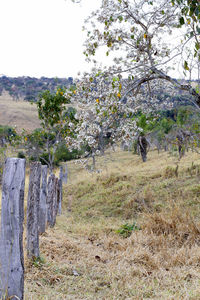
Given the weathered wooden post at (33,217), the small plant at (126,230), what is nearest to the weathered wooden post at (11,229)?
the weathered wooden post at (33,217)

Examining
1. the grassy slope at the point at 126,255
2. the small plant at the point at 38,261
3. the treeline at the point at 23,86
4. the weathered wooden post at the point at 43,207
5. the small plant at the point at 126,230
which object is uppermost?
the treeline at the point at 23,86

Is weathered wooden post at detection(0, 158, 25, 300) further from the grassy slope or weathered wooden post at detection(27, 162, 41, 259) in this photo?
weathered wooden post at detection(27, 162, 41, 259)

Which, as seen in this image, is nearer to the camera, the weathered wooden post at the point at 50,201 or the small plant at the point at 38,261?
the small plant at the point at 38,261

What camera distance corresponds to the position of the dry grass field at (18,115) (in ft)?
239

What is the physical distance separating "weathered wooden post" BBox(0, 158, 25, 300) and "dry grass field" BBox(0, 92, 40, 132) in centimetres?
6674

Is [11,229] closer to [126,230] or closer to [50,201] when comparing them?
[126,230]

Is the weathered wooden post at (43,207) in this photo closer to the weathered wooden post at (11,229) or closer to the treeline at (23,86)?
the weathered wooden post at (11,229)

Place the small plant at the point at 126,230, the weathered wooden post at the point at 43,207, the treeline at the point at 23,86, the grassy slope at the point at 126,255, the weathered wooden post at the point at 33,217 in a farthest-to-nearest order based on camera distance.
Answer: the treeline at the point at 23,86
the small plant at the point at 126,230
the weathered wooden post at the point at 43,207
the weathered wooden post at the point at 33,217
the grassy slope at the point at 126,255

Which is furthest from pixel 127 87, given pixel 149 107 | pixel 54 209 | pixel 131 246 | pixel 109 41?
pixel 54 209

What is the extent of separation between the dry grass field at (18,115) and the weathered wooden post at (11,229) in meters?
66.7

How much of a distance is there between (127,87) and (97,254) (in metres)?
3.36

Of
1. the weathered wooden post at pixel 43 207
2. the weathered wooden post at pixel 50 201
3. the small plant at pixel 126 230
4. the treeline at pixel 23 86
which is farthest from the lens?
the treeline at pixel 23 86

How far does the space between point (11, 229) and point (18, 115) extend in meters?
79.8

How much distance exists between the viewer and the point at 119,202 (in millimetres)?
10789
